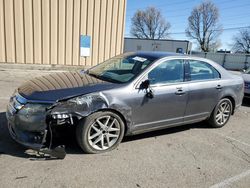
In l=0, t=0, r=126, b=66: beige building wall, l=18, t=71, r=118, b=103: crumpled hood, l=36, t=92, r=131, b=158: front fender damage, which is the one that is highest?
Result: l=0, t=0, r=126, b=66: beige building wall

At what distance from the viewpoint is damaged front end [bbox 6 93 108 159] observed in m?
3.04

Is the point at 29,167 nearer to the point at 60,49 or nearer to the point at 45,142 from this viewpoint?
the point at 45,142

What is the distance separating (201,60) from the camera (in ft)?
15.1

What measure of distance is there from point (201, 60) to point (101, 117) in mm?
2431

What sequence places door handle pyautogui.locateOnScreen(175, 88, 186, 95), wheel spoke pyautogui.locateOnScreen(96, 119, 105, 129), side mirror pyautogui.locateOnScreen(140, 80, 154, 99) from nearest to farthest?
wheel spoke pyautogui.locateOnScreen(96, 119, 105, 129), side mirror pyautogui.locateOnScreen(140, 80, 154, 99), door handle pyautogui.locateOnScreen(175, 88, 186, 95)

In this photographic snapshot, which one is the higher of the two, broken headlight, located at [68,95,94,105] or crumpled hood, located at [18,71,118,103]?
crumpled hood, located at [18,71,118,103]

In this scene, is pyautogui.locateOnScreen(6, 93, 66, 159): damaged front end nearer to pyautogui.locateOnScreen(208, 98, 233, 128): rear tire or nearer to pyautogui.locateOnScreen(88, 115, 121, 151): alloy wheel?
pyautogui.locateOnScreen(88, 115, 121, 151): alloy wheel

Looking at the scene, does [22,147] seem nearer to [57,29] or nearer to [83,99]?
[83,99]

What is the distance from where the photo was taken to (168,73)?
402 cm

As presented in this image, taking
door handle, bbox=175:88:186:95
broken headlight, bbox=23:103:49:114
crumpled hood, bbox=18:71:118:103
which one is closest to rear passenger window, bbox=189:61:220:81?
door handle, bbox=175:88:186:95

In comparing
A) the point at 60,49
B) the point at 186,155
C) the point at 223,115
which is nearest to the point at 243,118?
the point at 223,115

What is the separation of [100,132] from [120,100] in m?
0.54

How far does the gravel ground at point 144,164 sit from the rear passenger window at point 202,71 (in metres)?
1.12

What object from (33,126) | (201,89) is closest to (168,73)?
(201,89)
